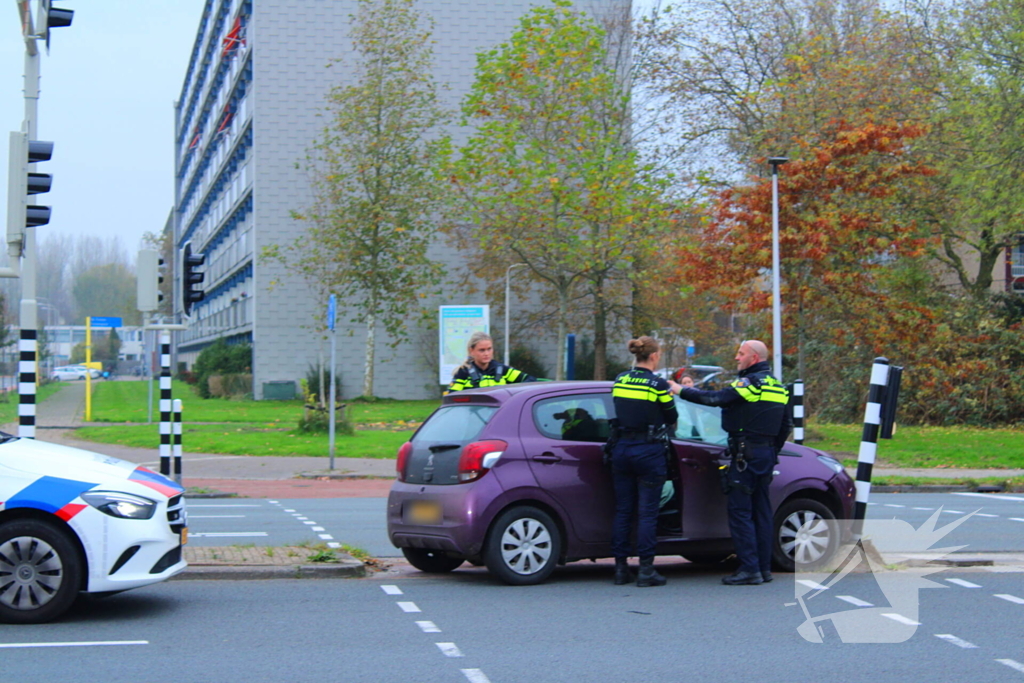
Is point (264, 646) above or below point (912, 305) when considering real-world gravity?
below

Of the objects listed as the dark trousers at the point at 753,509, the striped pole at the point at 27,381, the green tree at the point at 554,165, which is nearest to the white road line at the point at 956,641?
the dark trousers at the point at 753,509

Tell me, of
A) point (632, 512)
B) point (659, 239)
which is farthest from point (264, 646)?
point (659, 239)

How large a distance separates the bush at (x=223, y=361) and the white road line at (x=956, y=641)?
141 ft

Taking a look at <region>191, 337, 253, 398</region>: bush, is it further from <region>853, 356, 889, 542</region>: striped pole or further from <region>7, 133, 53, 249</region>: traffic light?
<region>853, 356, 889, 542</region>: striped pole

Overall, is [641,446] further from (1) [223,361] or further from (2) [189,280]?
(1) [223,361]

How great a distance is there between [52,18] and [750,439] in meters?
8.26

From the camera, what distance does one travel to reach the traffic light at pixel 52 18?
443 inches

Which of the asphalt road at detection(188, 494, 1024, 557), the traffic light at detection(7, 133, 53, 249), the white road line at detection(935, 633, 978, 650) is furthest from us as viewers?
the asphalt road at detection(188, 494, 1024, 557)

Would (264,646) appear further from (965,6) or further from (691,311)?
(691,311)

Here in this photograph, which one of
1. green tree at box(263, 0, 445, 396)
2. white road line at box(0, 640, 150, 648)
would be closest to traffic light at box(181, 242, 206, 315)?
white road line at box(0, 640, 150, 648)

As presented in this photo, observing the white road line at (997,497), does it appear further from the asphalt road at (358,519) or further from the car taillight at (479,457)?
the car taillight at (479,457)

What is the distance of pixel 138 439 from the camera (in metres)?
24.8

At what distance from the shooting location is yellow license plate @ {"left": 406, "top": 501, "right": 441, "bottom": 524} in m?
8.30

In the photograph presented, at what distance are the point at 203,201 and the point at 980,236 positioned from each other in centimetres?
5187
